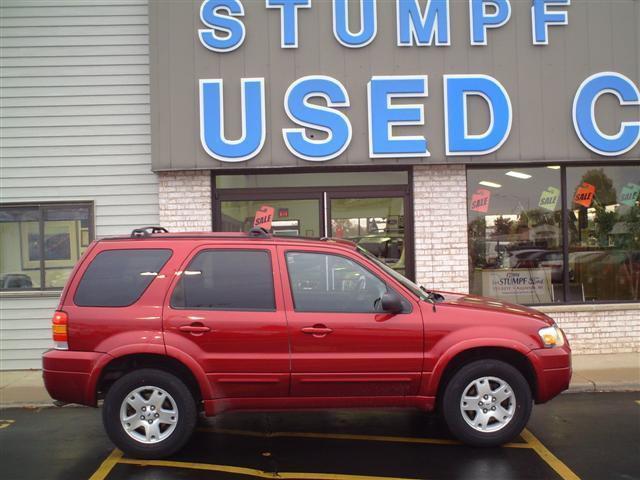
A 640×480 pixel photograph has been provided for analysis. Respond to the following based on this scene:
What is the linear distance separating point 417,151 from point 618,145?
2941 millimetres

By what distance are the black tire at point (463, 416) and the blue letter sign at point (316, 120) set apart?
14.5ft

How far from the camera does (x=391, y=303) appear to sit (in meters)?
5.09

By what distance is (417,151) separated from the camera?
874 centimetres

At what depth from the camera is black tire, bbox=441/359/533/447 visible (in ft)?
17.0

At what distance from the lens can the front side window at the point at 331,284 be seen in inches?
207

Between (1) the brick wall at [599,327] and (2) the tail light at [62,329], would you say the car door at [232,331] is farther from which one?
(1) the brick wall at [599,327]

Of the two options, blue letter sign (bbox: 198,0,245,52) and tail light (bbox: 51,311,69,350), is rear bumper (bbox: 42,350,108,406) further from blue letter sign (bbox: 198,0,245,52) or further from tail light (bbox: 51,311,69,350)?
blue letter sign (bbox: 198,0,245,52)

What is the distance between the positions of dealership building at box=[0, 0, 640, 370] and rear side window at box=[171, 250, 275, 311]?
12.0ft

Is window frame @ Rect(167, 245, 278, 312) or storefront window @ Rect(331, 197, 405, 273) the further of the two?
storefront window @ Rect(331, 197, 405, 273)

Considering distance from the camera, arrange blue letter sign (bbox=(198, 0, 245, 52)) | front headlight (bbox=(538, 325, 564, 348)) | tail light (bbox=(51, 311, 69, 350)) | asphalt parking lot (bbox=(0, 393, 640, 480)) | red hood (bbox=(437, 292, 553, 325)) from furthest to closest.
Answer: blue letter sign (bbox=(198, 0, 245, 52)) → red hood (bbox=(437, 292, 553, 325)) → front headlight (bbox=(538, 325, 564, 348)) → tail light (bbox=(51, 311, 69, 350)) → asphalt parking lot (bbox=(0, 393, 640, 480))

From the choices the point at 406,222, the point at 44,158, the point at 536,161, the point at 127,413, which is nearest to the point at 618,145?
the point at 536,161

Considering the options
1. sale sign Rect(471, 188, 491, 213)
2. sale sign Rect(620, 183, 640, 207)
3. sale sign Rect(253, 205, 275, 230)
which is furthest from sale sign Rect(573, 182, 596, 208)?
sale sign Rect(253, 205, 275, 230)

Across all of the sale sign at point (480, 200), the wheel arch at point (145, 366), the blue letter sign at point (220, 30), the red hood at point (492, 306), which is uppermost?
the blue letter sign at point (220, 30)

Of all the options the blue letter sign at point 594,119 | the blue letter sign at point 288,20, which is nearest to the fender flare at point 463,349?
the blue letter sign at point 594,119
